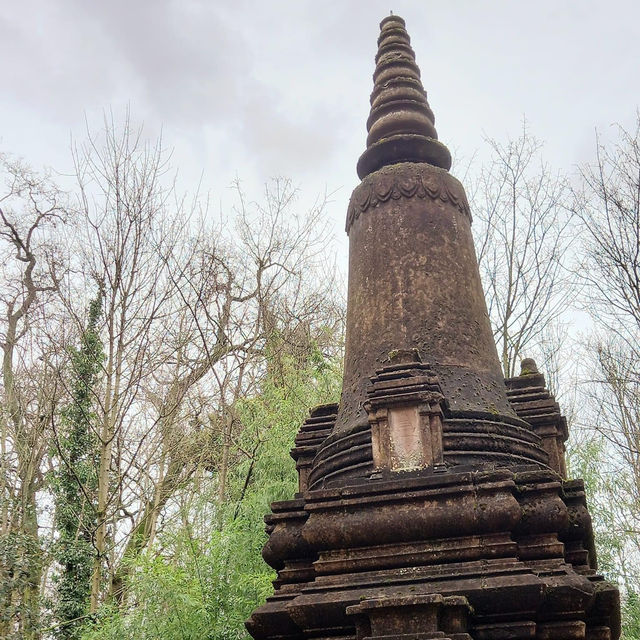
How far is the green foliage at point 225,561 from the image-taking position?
342 inches

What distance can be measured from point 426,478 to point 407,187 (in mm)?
2654

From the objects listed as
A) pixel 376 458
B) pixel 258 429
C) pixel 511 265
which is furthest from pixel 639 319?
pixel 376 458

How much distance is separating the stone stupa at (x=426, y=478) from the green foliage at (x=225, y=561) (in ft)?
11.9

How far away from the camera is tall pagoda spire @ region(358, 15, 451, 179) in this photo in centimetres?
645

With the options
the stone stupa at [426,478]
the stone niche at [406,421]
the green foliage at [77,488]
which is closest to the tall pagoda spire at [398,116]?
the stone stupa at [426,478]

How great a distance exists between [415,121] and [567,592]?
412 cm

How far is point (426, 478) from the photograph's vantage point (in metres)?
4.34

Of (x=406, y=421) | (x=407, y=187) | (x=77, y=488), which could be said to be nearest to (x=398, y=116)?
(x=407, y=187)

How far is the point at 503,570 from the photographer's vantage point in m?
4.02

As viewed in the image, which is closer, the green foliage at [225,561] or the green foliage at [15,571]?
the green foliage at [225,561]

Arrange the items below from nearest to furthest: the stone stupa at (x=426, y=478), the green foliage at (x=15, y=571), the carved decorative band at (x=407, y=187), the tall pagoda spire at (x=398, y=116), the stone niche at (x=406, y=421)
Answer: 1. the stone stupa at (x=426, y=478)
2. the stone niche at (x=406, y=421)
3. the carved decorative band at (x=407, y=187)
4. the tall pagoda spire at (x=398, y=116)
5. the green foliage at (x=15, y=571)

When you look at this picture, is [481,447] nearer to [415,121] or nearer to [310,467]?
[310,467]

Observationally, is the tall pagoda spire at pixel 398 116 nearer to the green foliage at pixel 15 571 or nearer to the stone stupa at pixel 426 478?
the stone stupa at pixel 426 478

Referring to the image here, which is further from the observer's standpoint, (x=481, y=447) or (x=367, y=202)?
(x=367, y=202)
